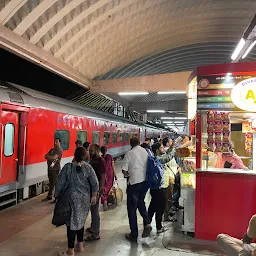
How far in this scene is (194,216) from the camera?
5.14 metres

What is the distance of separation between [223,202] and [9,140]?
4.80m

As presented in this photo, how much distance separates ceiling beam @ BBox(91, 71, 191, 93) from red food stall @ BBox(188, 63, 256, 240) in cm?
663

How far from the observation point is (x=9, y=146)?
22.4ft

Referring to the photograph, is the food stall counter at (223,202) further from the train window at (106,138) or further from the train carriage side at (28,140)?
the train window at (106,138)

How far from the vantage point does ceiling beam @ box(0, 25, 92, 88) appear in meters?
7.86

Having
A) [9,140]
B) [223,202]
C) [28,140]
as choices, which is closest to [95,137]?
[28,140]

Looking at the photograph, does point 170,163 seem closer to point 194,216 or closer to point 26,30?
point 194,216

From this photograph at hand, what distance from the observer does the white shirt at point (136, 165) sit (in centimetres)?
495

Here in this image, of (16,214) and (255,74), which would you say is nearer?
(255,74)

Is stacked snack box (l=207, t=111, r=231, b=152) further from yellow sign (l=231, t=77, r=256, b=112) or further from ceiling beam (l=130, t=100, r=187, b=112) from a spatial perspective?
ceiling beam (l=130, t=100, r=187, b=112)

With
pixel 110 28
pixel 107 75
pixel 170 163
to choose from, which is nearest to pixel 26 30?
pixel 110 28

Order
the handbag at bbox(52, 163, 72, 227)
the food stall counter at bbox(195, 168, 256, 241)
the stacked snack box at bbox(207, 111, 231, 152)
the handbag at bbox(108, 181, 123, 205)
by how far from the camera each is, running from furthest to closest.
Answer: the handbag at bbox(108, 181, 123, 205) → the stacked snack box at bbox(207, 111, 231, 152) → the food stall counter at bbox(195, 168, 256, 241) → the handbag at bbox(52, 163, 72, 227)

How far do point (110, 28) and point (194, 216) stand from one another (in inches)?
348

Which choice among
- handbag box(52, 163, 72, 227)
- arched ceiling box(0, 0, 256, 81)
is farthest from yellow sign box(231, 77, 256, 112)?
arched ceiling box(0, 0, 256, 81)
